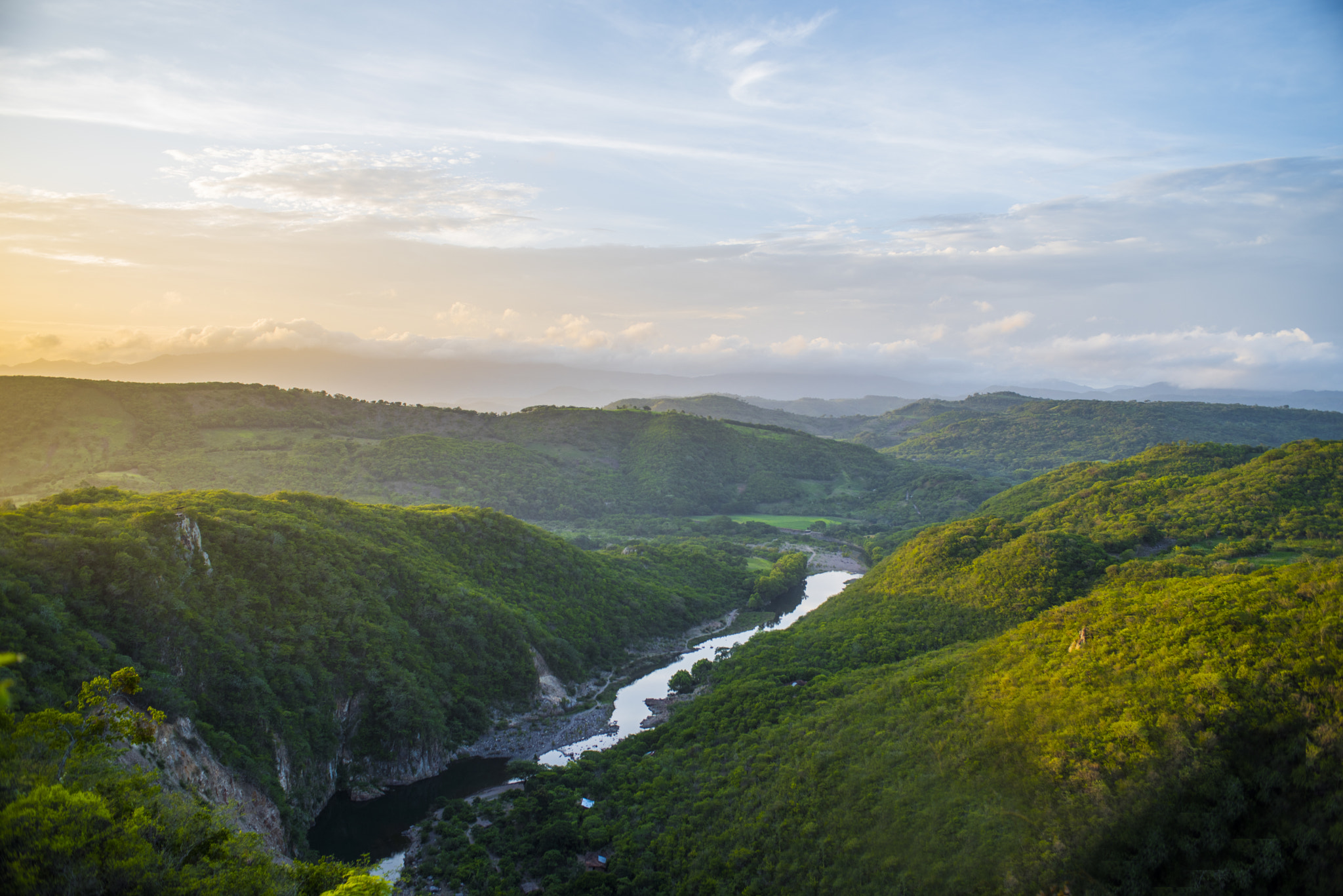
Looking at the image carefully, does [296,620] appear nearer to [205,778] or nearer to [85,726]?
[205,778]

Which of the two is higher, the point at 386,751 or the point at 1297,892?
the point at 1297,892

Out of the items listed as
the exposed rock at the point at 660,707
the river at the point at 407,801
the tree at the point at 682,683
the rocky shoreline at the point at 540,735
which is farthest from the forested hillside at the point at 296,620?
the tree at the point at 682,683

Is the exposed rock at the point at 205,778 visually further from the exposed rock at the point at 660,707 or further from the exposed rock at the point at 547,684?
the exposed rock at the point at 660,707

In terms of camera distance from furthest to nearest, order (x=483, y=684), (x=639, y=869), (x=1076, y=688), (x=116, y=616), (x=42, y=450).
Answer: (x=42, y=450) < (x=483, y=684) < (x=116, y=616) < (x=639, y=869) < (x=1076, y=688)

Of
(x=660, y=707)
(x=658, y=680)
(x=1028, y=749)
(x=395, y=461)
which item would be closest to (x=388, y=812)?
(x=660, y=707)

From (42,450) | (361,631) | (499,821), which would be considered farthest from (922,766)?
(42,450)

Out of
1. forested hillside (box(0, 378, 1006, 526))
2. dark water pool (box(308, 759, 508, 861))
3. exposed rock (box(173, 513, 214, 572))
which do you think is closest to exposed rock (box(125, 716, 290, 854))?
dark water pool (box(308, 759, 508, 861))

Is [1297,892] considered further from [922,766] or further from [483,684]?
[483,684]
